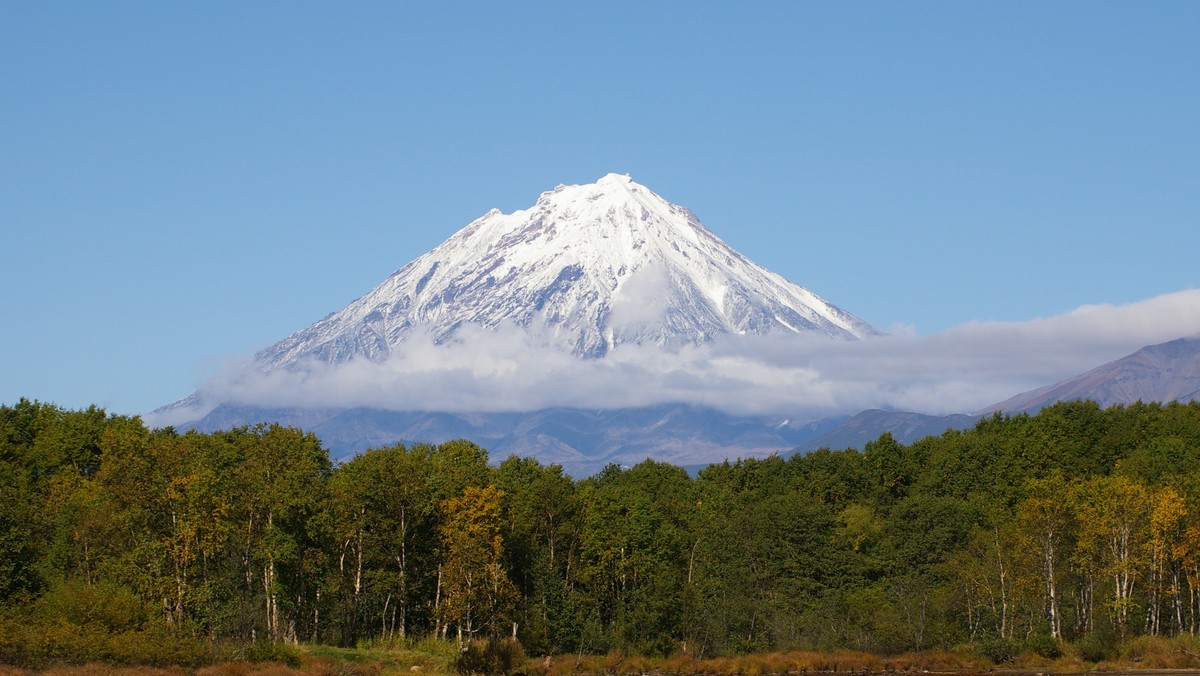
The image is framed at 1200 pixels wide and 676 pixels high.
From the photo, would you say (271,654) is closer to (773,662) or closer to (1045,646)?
(773,662)

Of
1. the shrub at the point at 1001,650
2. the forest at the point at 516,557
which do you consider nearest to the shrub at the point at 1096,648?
the forest at the point at 516,557

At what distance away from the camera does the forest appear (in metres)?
90.3

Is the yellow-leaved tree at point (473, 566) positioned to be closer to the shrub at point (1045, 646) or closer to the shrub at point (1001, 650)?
the shrub at point (1001, 650)

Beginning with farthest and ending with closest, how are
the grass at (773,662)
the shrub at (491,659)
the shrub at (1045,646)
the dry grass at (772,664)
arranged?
the shrub at (1045,646) → the dry grass at (772,664) → the grass at (773,662) → the shrub at (491,659)

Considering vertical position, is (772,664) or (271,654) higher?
(271,654)

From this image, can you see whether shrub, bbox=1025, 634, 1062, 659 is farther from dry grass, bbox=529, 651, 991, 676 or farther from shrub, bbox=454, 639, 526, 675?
shrub, bbox=454, 639, 526, 675

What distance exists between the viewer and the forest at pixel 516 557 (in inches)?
3556

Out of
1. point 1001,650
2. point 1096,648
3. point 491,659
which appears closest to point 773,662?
point 1001,650

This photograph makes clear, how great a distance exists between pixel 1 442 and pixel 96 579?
34.7 meters

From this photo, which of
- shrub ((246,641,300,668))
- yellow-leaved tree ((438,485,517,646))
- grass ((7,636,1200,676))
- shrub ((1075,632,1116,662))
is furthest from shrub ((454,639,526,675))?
shrub ((1075,632,1116,662))

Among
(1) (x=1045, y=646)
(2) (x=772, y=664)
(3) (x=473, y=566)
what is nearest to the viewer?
(2) (x=772, y=664)

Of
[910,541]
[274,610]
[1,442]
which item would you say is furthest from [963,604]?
[1,442]

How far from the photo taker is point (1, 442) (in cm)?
12488

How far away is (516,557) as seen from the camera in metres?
114
